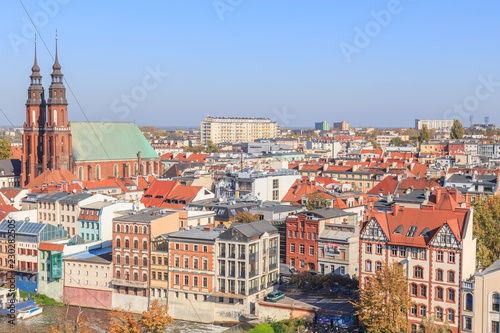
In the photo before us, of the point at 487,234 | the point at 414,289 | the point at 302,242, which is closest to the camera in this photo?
the point at 414,289

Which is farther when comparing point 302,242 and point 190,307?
point 302,242

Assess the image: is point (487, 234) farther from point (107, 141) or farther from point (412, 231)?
point (107, 141)

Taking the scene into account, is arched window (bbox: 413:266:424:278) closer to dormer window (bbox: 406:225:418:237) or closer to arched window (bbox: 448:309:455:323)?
dormer window (bbox: 406:225:418:237)

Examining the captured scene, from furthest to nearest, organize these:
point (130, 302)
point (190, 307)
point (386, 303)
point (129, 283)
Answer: point (130, 302) < point (129, 283) < point (190, 307) < point (386, 303)

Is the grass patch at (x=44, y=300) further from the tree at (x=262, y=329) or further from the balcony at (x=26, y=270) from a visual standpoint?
the tree at (x=262, y=329)

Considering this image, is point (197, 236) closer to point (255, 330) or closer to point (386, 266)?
point (255, 330)

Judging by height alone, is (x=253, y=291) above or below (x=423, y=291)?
below

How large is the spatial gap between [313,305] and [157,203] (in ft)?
89.3

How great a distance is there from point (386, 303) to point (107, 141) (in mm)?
70266

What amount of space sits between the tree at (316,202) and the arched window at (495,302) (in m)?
23.3

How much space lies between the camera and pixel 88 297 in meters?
55.0

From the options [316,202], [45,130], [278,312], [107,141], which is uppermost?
[45,130]

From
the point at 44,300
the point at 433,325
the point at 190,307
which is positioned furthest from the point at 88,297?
the point at 433,325

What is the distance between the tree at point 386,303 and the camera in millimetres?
40500
